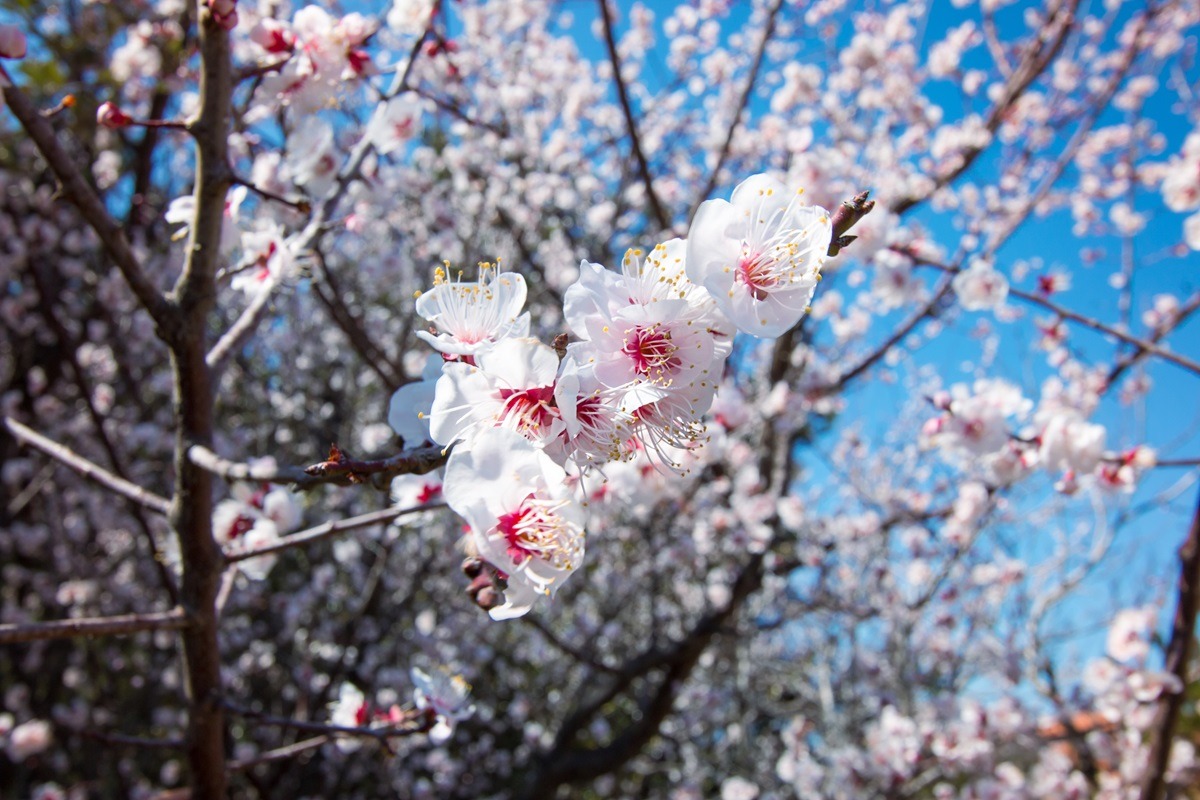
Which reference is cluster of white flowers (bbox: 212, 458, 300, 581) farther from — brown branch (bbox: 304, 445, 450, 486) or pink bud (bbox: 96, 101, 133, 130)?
brown branch (bbox: 304, 445, 450, 486)

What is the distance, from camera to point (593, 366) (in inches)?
34.7

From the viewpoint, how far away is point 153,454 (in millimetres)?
4809

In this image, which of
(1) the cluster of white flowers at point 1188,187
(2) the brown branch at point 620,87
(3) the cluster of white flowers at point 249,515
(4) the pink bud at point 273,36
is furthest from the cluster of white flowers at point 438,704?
(1) the cluster of white flowers at point 1188,187

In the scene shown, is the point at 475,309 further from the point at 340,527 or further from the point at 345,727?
the point at 345,727

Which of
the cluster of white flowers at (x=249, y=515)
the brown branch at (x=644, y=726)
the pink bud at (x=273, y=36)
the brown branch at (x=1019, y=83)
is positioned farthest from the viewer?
the brown branch at (x=644, y=726)

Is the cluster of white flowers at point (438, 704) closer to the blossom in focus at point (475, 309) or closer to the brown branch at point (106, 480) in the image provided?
the brown branch at point (106, 480)

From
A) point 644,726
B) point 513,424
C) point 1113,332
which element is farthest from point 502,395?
point 644,726

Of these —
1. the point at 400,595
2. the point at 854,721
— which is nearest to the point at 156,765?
the point at 400,595

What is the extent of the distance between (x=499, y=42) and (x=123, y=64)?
10.2 ft

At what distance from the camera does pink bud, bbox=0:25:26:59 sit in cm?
134

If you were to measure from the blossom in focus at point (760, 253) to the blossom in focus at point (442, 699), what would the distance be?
3.38 feet

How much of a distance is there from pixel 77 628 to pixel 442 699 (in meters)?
0.69

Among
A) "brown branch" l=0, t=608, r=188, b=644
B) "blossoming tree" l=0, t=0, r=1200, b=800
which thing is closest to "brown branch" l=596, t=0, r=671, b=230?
"blossoming tree" l=0, t=0, r=1200, b=800

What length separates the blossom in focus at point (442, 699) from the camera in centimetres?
150
